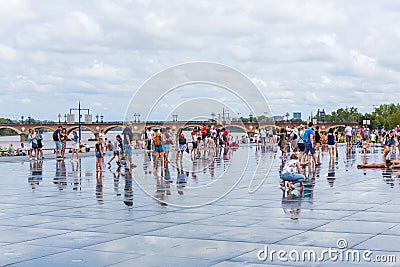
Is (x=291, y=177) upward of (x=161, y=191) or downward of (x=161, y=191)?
upward

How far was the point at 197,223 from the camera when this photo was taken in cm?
1087

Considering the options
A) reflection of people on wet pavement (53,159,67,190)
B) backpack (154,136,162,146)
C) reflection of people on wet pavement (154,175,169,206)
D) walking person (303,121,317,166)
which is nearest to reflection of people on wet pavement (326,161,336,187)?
walking person (303,121,317,166)

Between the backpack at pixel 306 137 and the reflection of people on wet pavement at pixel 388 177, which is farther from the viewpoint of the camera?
the backpack at pixel 306 137

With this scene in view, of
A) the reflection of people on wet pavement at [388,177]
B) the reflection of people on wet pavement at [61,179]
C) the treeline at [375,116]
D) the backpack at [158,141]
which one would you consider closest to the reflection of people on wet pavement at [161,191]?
the reflection of people on wet pavement at [61,179]

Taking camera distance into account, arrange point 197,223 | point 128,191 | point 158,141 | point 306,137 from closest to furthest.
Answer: point 197,223, point 128,191, point 158,141, point 306,137

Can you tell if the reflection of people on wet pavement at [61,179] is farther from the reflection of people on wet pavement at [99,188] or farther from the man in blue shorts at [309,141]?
the man in blue shorts at [309,141]

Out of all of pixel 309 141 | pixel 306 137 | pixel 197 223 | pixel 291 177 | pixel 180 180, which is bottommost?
pixel 197 223

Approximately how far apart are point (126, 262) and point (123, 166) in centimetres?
1930

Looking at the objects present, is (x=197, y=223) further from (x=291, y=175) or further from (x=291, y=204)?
(x=291, y=175)

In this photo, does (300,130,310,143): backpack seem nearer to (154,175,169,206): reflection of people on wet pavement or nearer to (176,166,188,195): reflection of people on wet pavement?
(176,166,188,195): reflection of people on wet pavement

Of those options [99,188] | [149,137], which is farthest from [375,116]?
[99,188]

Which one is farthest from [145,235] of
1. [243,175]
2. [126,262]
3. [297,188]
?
[243,175]

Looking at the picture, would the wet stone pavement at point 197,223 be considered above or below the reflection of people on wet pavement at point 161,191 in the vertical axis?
below

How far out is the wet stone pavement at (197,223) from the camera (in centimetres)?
822
